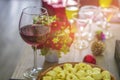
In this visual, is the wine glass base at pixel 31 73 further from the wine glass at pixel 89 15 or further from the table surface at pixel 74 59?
the wine glass at pixel 89 15

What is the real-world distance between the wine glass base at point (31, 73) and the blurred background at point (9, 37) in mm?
961

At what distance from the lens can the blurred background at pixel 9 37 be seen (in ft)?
7.33

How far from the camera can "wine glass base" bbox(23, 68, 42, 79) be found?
3.34 ft

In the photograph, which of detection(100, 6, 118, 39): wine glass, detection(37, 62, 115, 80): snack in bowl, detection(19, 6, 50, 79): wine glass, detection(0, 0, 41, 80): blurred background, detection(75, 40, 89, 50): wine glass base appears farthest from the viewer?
detection(0, 0, 41, 80): blurred background

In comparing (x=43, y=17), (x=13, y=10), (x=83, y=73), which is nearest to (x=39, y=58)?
(x=43, y=17)

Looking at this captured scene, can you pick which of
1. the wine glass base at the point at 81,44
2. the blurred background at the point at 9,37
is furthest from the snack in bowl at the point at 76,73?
the blurred background at the point at 9,37

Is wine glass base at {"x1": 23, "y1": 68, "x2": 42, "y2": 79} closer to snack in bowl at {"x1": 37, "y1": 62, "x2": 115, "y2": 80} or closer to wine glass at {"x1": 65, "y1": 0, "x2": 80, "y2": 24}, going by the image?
snack in bowl at {"x1": 37, "y1": 62, "x2": 115, "y2": 80}

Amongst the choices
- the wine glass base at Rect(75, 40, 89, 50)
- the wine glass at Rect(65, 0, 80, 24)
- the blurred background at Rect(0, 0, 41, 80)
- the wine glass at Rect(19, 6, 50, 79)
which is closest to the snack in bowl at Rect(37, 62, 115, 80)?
the wine glass at Rect(19, 6, 50, 79)

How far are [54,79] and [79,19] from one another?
454 millimetres

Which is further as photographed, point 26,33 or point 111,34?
point 111,34

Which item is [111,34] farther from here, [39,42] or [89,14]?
[39,42]

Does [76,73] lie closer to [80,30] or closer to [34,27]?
[34,27]

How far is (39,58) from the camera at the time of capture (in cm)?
112

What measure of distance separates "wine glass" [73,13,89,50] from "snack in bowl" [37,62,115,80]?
0.30 meters
